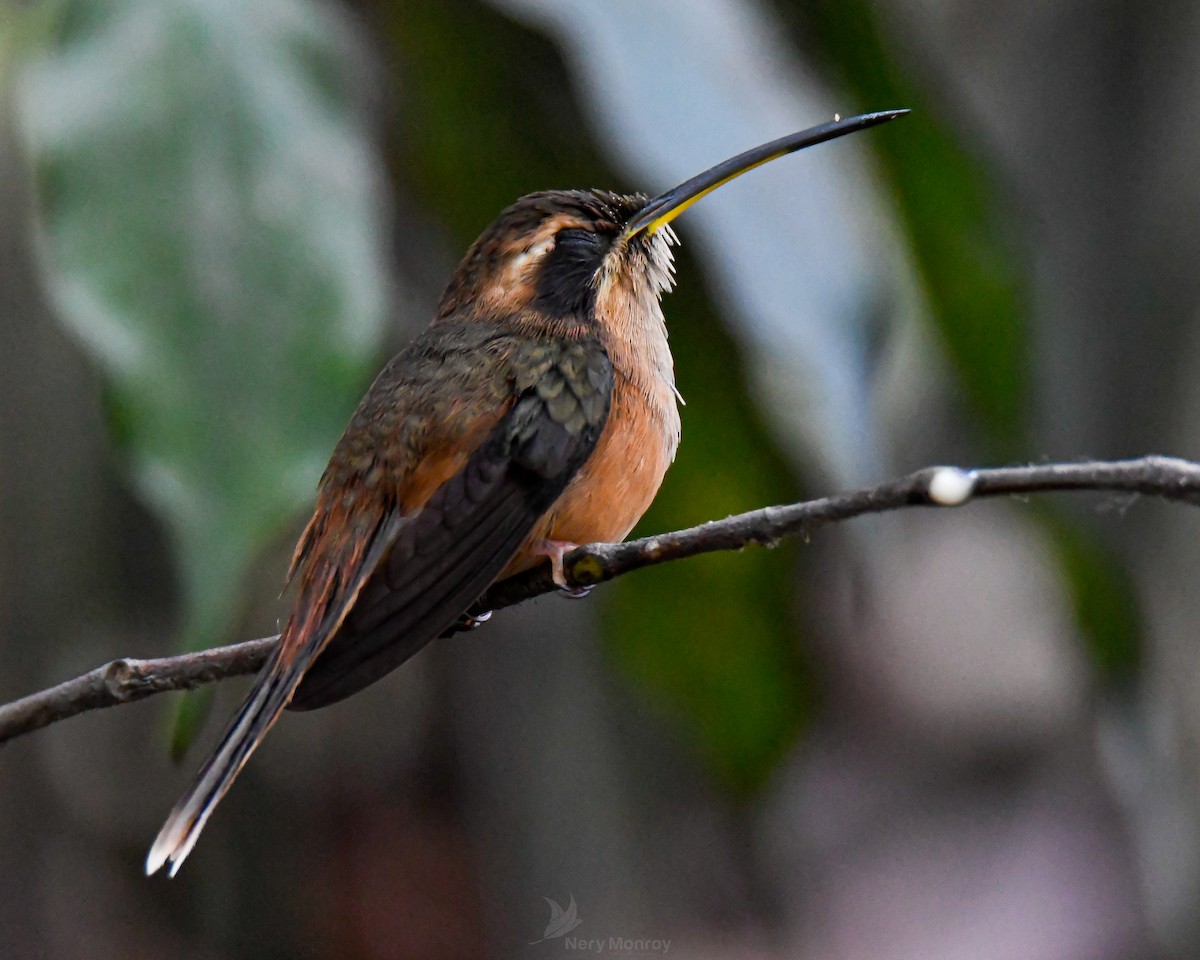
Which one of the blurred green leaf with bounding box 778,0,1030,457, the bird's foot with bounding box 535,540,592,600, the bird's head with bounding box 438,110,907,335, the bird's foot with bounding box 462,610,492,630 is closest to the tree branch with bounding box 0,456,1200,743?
the bird's foot with bounding box 535,540,592,600

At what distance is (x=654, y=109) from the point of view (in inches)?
84.4

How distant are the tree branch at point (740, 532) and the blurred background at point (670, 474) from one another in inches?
3.6

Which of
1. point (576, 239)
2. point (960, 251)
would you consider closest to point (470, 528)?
point (576, 239)

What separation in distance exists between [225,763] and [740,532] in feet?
2.38

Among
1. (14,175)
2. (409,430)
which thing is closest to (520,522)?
(409,430)

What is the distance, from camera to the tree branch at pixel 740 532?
3.32 ft

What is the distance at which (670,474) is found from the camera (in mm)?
2666

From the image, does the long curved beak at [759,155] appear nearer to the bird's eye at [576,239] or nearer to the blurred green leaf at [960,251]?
the bird's eye at [576,239]

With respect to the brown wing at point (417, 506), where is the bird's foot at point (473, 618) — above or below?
below

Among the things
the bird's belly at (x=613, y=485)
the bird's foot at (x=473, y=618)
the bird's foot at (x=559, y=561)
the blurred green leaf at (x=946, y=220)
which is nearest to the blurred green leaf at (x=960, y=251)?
the blurred green leaf at (x=946, y=220)

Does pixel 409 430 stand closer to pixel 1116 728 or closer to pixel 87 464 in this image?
pixel 1116 728

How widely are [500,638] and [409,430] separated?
182 centimetres

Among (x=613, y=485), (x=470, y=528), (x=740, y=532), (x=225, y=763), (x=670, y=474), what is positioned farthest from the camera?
(x=670, y=474)

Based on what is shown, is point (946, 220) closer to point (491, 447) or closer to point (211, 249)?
point (491, 447)
